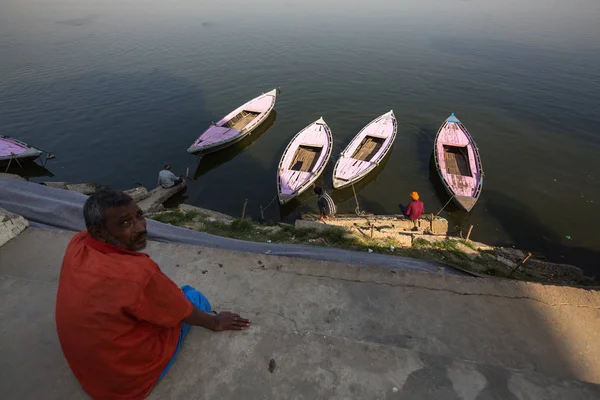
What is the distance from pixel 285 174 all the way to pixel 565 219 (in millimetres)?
10409

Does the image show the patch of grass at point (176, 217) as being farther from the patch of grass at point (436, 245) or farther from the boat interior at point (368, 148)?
the boat interior at point (368, 148)

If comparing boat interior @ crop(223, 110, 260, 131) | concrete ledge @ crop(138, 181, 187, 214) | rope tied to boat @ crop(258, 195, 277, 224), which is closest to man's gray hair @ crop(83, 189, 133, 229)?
rope tied to boat @ crop(258, 195, 277, 224)

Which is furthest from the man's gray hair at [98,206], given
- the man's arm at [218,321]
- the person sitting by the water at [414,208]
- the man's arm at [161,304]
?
the person sitting by the water at [414,208]

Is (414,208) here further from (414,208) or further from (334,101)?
(334,101)

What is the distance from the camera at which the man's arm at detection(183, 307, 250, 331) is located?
2.52 m

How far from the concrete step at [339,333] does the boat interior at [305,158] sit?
9.30 meters

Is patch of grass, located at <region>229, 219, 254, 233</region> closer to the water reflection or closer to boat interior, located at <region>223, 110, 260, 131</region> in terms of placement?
boat interior, located at <region>223, 110, 260, 131</region>

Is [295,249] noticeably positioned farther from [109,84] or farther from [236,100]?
[109,84]

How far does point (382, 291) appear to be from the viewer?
3.72 m

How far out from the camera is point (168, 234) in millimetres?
5090

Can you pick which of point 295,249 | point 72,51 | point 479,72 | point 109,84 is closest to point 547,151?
point 479,72

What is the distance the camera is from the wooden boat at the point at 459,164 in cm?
1161

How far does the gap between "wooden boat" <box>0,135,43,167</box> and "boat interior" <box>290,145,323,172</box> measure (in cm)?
1124

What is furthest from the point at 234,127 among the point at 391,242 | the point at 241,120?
the point at 391,242
